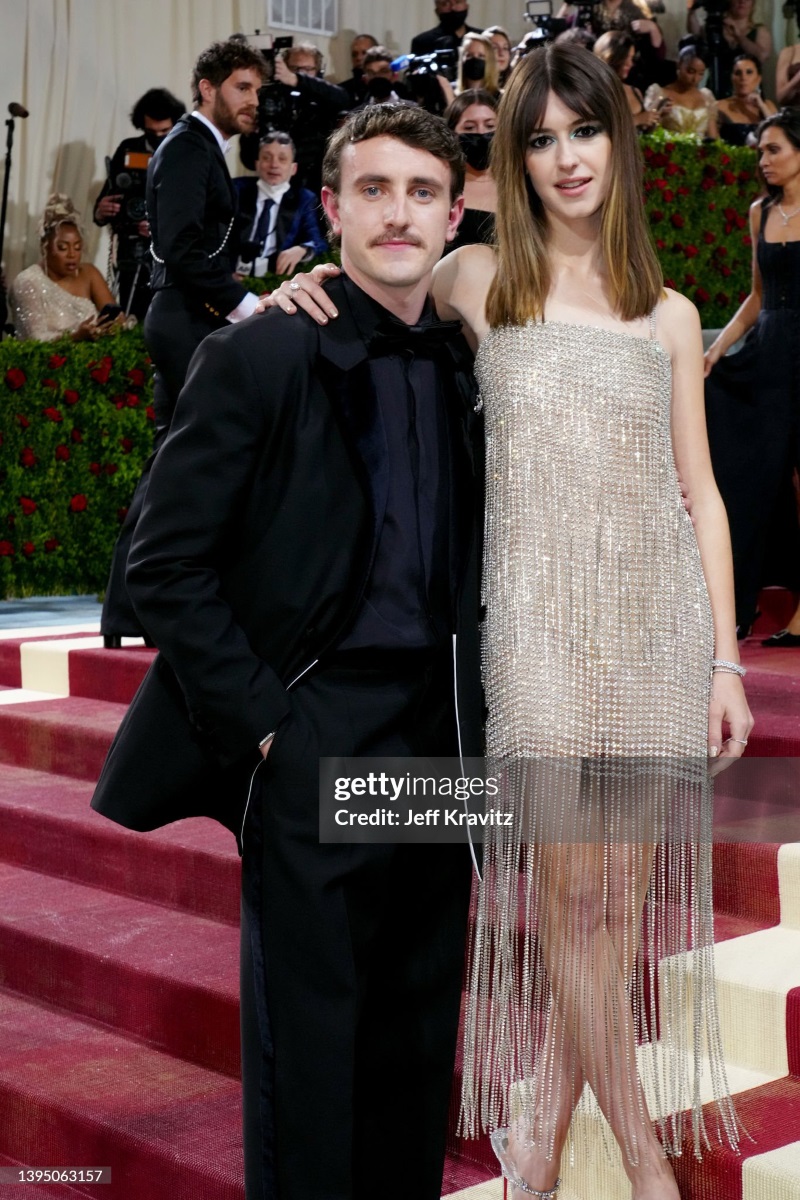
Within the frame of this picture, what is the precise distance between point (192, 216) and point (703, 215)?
5031 mm

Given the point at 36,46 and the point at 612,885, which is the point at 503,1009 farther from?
the point at 36,46

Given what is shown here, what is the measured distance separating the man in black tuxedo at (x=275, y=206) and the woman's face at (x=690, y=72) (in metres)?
3.06

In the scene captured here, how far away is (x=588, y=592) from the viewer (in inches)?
81.1

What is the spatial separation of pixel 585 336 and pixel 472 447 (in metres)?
0.23

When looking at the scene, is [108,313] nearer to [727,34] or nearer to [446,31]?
[446,31]

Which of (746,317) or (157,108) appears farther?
(157,108)

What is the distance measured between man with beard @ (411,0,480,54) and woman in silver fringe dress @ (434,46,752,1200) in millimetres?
9470

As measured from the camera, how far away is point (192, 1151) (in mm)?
2670

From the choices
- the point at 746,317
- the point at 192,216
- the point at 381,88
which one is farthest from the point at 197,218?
the point at 381,88

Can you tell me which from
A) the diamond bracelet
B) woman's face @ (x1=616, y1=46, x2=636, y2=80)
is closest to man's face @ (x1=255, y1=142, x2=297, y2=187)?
woman's face @ (x1=616, y1=46, x2=636, y2=80)

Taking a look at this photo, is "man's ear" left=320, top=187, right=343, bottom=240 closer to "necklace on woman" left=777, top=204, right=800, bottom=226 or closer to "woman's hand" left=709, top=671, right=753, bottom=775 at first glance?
"woman's hand" left=709, top=671, right=753, bottom=775

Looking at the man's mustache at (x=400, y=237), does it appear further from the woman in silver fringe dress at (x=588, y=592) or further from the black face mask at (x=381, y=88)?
the black face mask at (x=381, y=88)

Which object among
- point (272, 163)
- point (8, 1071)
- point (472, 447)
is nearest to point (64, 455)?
point (272, 163)

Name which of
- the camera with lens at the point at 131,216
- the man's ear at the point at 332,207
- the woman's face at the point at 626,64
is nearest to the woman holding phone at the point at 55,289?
the camera with lens at the point at 131,216
